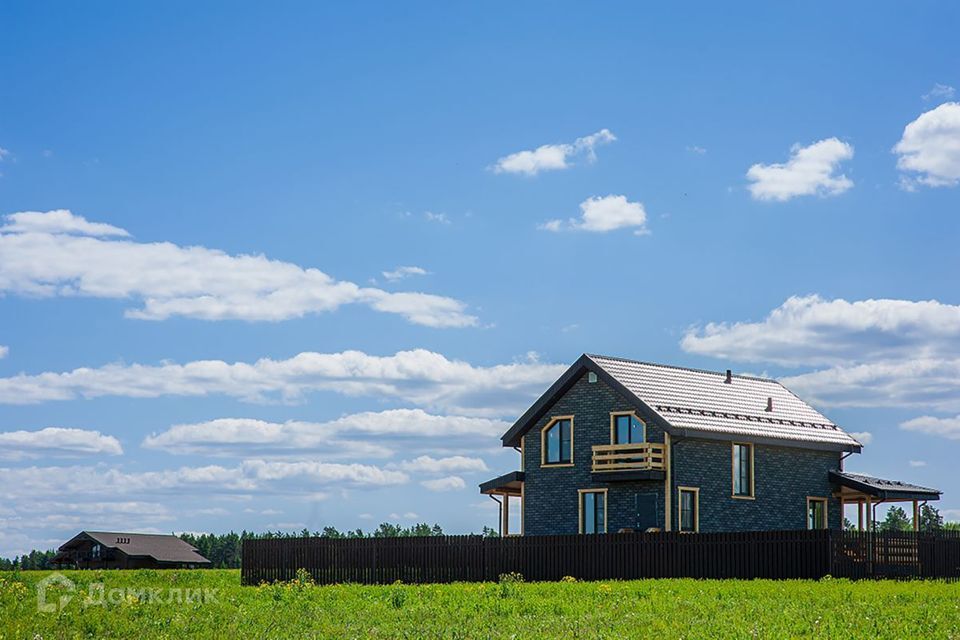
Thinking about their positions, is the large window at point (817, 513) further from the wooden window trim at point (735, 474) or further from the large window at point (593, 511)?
the large window at point (593, 511)

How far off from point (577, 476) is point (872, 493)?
31.7 feet

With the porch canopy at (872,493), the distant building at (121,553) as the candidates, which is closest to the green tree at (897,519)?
the porch canopy at (872,493)

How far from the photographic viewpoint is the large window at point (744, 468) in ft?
125

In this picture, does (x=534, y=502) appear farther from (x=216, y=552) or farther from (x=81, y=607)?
(x=216, y=552)

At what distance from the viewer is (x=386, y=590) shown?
26.3 meters

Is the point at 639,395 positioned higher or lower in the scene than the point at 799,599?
higher

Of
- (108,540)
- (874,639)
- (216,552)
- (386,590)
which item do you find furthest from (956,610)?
(216,552)

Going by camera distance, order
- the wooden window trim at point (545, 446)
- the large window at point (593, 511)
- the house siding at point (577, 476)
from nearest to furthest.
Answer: the house siding at point (577, 476) → the large window at point (593, 511) → the wooden window trim at point (545, 446)

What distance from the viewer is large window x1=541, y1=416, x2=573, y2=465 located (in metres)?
39.1

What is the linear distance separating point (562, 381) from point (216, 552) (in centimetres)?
4890

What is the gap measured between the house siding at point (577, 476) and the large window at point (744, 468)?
10.6 ft

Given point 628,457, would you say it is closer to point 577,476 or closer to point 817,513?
point 577,476

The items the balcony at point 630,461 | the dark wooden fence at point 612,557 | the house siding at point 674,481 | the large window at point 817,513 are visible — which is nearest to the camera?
the dark wooden fence at point 612,557

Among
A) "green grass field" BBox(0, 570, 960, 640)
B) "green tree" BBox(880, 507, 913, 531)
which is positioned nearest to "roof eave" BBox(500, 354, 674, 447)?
"green grass field" BBox(0, 570, 960, 640)
